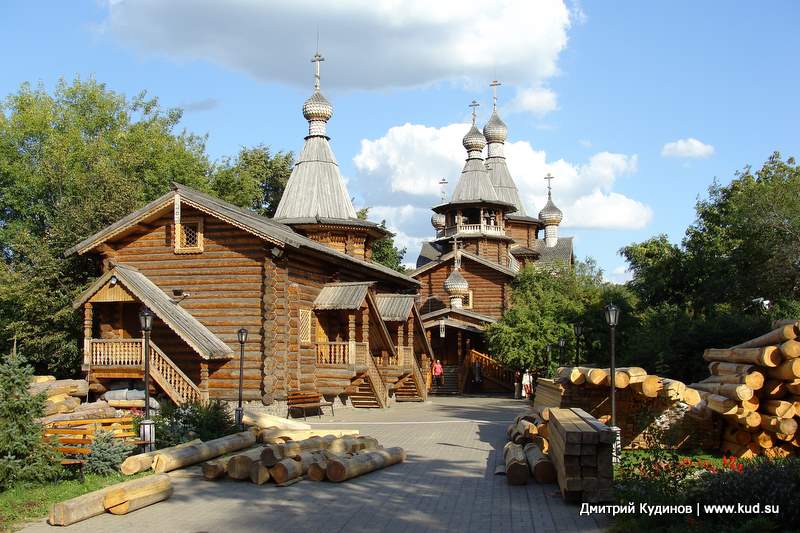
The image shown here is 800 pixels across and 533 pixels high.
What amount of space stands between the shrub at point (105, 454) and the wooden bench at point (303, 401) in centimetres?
1035

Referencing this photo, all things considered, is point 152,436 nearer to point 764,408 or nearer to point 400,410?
point 764,408

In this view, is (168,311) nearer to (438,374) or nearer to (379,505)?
(379,505)

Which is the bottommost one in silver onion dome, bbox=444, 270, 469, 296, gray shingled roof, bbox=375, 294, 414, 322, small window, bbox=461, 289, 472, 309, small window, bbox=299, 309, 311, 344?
Result: small window, bbox=299, 309, 311, 344

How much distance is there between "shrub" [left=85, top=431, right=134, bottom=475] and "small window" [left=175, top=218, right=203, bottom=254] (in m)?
11.4

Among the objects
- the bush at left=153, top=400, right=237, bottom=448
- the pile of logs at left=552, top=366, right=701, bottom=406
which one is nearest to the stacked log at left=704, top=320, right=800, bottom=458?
the pile of logs at left=552, top=366, right=701, bottom=406

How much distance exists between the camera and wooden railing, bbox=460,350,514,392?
3834 cm

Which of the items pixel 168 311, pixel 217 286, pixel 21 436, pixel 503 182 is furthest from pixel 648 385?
pixel 503 182

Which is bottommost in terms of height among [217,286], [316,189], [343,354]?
[343,354]

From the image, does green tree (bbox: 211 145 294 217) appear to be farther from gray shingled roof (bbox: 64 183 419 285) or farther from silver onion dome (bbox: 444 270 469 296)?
gray shingled roof (bbox: 64 183 419 285)

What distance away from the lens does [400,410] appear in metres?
27.7

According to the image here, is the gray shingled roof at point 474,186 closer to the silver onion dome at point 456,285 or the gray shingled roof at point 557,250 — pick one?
the silver onion dome at point 456,285

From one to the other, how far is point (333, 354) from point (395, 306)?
204 inches

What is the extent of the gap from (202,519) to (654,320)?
2116 cm

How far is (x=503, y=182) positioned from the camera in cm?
5869
